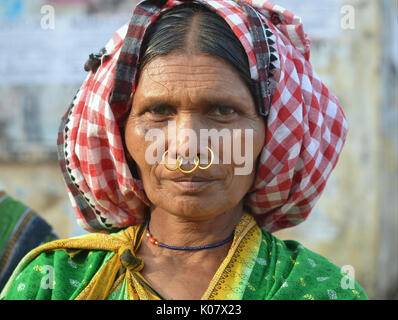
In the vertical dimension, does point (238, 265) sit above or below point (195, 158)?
below

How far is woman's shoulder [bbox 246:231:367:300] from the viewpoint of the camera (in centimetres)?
227

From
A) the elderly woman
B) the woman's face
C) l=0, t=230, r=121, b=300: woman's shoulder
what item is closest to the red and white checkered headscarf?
the elderly woman

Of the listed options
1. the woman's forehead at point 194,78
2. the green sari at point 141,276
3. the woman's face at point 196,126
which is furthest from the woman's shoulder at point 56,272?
the woman's forehead at point 194,78

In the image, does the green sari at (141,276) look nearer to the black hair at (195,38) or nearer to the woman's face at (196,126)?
the woman's face at (196,126)

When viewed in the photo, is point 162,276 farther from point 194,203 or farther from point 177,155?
point 177,155

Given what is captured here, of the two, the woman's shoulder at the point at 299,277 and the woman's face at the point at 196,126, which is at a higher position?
the woman's face at the point at 196,126

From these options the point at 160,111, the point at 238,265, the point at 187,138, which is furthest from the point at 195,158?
the point at 238,265

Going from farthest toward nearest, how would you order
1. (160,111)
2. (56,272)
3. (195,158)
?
(56,272)
(160,111)
(195,158)

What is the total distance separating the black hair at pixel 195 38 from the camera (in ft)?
7.42

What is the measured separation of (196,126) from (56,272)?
88 centimetres

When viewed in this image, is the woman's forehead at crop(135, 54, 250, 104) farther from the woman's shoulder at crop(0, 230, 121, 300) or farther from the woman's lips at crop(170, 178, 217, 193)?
the woman's shoulder at crop(0, 230, 121, 300)

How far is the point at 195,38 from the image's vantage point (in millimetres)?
2268

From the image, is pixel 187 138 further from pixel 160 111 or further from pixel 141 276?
pixel 141 276

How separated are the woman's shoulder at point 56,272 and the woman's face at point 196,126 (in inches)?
17.5
